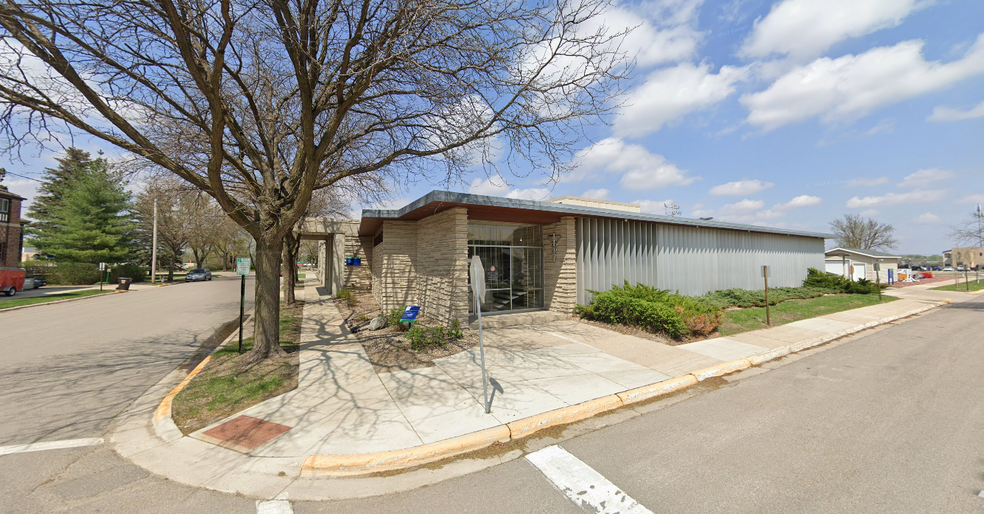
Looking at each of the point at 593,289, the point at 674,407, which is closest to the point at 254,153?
the point at 674,407

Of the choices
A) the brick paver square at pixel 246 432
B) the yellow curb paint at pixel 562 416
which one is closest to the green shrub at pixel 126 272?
the brick paver square at pixel 246 432

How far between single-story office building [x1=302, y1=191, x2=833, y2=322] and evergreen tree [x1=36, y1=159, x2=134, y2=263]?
107 ft

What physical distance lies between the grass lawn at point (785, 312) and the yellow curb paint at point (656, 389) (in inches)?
175

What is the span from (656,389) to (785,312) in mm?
10673

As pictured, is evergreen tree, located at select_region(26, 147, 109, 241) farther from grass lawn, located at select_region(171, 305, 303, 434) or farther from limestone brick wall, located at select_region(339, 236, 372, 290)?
grass lawn, located at select_region(171, 305, 303, 434)

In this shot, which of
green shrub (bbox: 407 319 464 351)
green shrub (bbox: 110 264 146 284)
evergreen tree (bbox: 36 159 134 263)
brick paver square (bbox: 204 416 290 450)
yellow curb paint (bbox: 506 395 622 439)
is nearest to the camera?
brick paver square (bbox: 204 416 290 450)

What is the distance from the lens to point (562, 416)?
4621 millimetres

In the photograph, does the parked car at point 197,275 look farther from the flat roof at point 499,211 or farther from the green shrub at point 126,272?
the flat roof at point 499,211

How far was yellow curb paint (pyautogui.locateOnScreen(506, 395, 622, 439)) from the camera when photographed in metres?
4.32

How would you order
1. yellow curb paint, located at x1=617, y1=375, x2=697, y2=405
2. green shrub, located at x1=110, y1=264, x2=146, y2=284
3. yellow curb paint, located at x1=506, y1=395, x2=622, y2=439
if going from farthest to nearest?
green shrub, located at x1=110, y1=264, x2=146, y2=284
yellow curb paint, located at x1=617, y1=375, x2=697, y2=405
yellow curb paint, located at x1=506, y1=395, x2=622, y2=439

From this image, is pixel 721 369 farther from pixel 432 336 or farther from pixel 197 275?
pixel 197 275

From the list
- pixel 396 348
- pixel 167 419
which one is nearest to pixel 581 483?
pixel 167 419

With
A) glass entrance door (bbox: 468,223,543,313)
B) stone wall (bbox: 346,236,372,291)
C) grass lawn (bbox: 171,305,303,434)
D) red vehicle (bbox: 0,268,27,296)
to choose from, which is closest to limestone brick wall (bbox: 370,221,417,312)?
glass entrance door (bbox: 468,223,543,313)

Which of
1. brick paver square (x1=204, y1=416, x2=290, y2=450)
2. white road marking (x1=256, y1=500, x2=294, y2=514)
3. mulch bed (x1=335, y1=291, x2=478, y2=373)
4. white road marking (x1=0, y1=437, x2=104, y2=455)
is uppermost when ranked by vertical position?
mulch bed (x1=335, y1=291, x2=478, y2=373)
